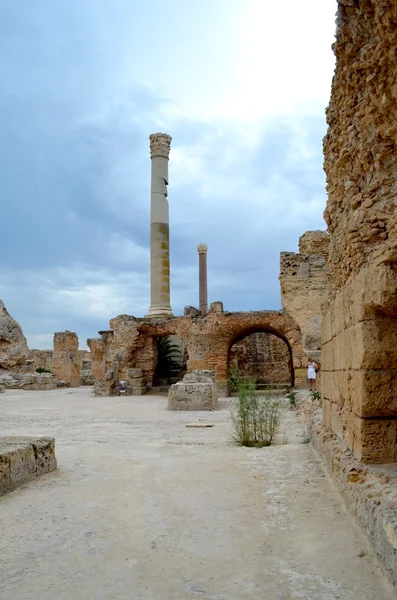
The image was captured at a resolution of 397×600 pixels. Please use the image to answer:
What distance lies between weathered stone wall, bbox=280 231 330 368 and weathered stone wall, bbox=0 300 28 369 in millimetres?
13017

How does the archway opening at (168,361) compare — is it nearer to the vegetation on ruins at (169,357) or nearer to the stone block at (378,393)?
the vegetation on ruins at (169,357)

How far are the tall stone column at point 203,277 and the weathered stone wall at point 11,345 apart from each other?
10231 millimetres

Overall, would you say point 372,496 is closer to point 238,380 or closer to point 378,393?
point 378,393

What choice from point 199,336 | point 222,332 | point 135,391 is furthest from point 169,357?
point 222,332

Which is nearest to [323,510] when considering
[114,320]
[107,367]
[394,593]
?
[394,593]

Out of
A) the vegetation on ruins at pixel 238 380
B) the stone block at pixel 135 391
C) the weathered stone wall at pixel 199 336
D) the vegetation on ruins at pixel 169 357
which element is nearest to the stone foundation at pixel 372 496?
the vegetation on ruins at pixel 238 380

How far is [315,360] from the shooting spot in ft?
39.8

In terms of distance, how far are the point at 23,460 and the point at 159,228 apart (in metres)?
19.1

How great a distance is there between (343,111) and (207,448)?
426 cm

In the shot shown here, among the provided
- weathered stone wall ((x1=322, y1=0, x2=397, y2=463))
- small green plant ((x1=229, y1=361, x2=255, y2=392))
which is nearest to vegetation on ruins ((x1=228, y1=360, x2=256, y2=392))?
small green plant ((x1=229, y1=361, x2=255, y2=392))

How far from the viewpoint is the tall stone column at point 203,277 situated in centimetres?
2860

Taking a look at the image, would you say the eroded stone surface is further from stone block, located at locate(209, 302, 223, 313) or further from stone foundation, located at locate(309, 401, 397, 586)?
stone block, located at locate(209, 302, 223, 313)

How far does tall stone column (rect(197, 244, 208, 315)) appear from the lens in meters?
28.6

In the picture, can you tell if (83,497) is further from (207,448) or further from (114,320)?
(114,320)
